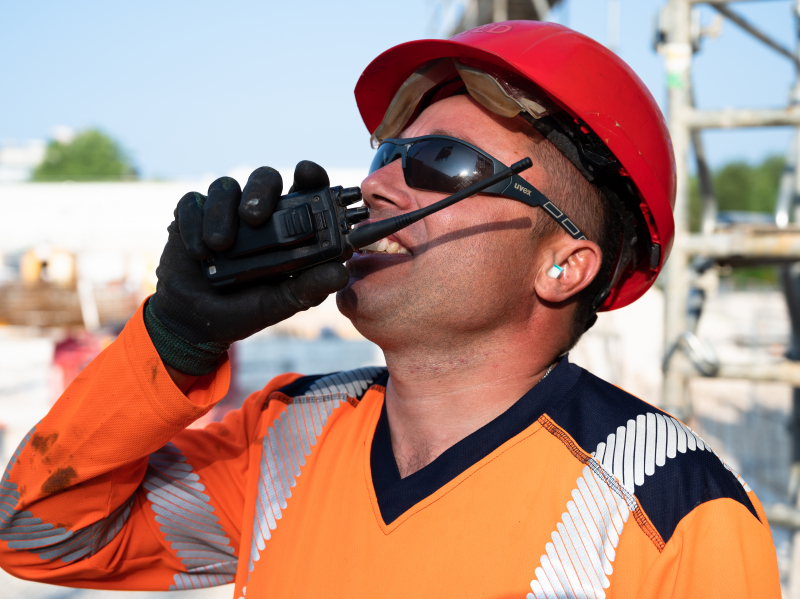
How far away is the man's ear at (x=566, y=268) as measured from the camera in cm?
185

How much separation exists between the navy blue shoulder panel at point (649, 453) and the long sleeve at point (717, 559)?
0.03 m

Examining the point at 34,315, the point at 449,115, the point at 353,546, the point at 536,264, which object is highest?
the point at 449,115

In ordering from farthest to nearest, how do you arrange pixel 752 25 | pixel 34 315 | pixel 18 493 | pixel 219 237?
pixel 34 315 < pixel 752 25 < pixel 18 493 < pixel 219 237

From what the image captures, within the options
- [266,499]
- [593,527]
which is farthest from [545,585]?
[266,499]

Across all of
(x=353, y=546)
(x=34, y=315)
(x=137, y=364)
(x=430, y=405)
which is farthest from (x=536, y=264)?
(x=34, y=315)

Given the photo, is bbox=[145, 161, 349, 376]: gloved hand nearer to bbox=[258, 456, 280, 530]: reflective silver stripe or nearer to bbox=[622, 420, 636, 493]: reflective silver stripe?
bbox=[258, 456, 280, 530]: reflective silver stripe

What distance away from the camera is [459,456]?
162cm

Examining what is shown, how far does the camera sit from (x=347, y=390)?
6.66ft

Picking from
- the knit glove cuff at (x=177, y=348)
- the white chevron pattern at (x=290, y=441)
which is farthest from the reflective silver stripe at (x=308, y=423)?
the knit glove cuff at (x=177, y=348)

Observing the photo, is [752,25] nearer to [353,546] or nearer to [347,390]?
[347,390]

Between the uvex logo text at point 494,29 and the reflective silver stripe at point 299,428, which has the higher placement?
the uvex logo text at point 494,29

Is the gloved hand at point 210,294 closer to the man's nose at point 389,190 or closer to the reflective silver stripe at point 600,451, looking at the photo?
the man's nose at point 389,190

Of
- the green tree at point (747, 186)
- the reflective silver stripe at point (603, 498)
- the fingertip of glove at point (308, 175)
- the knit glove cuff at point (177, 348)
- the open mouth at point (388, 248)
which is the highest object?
the fingertip of glove at point (308, 175)

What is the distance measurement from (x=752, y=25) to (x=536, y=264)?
2.76 meters
